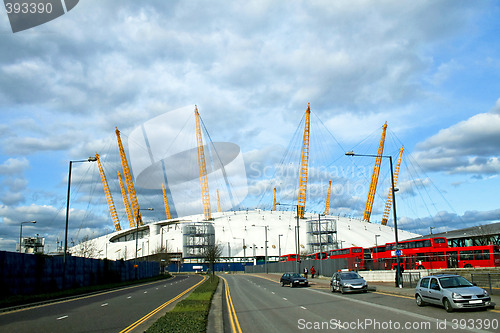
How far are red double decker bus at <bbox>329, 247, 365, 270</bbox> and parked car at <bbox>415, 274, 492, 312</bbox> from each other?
2903cm

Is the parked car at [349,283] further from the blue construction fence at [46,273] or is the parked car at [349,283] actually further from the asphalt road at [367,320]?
the blue construction fence at [46,273]

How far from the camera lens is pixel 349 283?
30062 millimetres

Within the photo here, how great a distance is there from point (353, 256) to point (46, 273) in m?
42.1

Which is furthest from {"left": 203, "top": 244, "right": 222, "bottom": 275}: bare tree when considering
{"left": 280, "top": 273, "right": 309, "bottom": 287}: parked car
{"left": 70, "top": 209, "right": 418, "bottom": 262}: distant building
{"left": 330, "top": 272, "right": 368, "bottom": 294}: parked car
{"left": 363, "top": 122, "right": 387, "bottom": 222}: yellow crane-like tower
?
{"left": 363, "top": 122, "right": 387, "bottom": 222}: yellow crane-like tower

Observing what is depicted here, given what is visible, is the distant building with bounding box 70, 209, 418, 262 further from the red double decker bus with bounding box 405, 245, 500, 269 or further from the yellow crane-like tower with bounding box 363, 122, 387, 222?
the red double decker bus with bounding box 405, 245, 500, 269

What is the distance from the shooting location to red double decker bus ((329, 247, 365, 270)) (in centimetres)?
4853

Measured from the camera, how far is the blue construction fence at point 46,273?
2852 centimetres

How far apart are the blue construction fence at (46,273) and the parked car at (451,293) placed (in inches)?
986

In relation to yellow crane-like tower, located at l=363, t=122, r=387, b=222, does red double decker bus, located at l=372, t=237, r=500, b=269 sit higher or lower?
lower

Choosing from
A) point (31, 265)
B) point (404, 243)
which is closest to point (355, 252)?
point (404, 243)

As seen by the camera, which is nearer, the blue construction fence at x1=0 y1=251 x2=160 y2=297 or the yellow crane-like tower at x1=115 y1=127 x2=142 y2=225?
the blue construction fence at x1=0 y1=251 x2=160 y2=297

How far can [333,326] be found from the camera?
14523 millimetres

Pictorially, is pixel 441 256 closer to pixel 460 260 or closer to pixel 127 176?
pixel 460 260

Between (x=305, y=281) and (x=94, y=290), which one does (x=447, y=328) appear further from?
(x=94, y=290)
